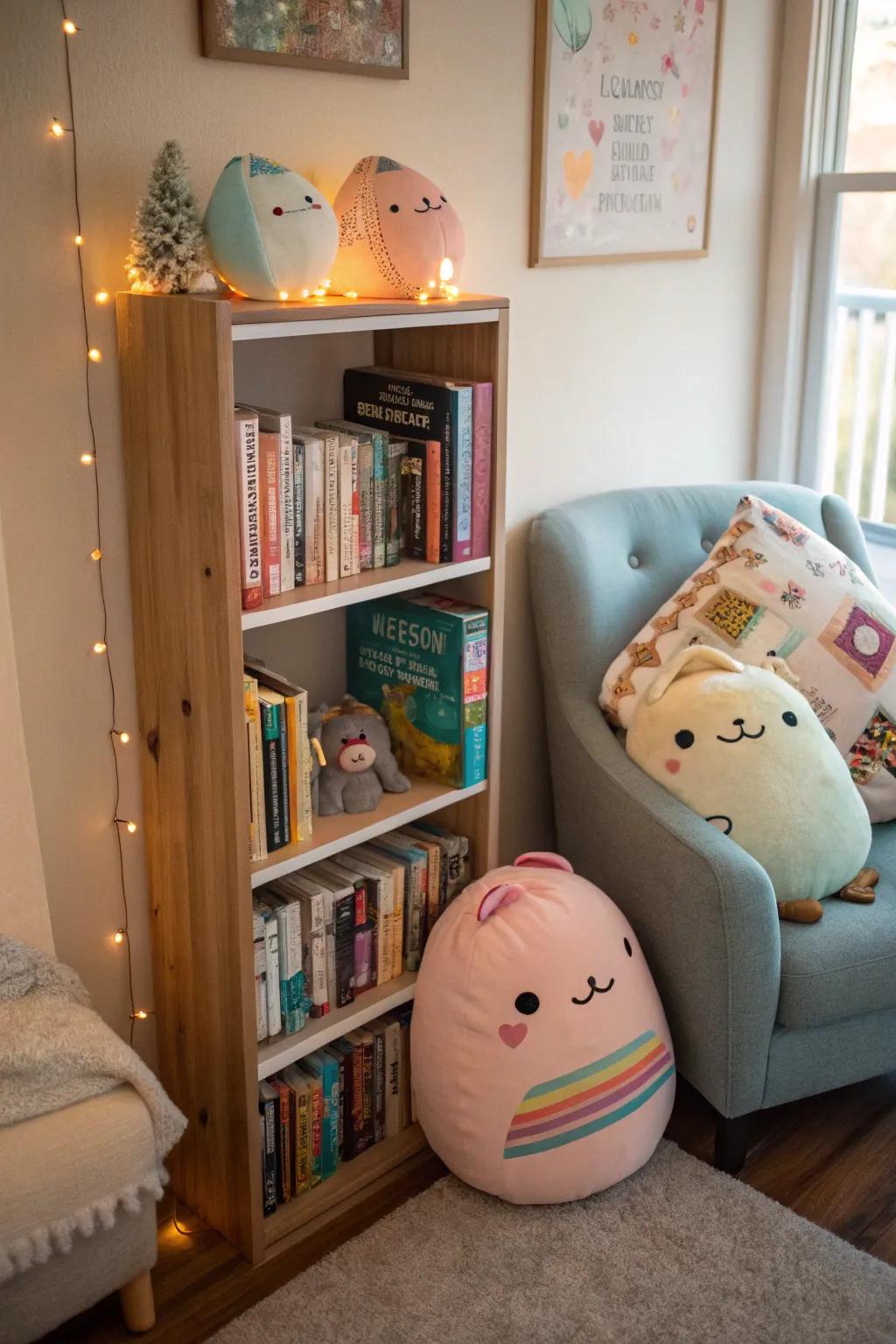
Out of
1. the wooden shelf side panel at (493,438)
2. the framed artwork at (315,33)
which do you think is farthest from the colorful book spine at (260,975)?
the framed artwork at (315,33)

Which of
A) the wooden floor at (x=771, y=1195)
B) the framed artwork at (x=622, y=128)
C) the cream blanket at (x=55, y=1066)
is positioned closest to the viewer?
the cream blanket at (x=55, y=1066)

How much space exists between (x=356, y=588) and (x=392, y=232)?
19.3 inches

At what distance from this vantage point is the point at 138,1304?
1749 millimetres

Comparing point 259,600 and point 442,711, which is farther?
point 442,711

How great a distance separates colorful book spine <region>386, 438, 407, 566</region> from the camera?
191cm

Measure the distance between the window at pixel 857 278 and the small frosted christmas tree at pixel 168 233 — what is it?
5.48 feet

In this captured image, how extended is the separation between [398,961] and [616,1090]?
0.40m

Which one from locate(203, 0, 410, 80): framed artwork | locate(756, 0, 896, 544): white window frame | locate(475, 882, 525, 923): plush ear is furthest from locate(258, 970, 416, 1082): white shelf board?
locate(756, 0, 896, 544): white window frame

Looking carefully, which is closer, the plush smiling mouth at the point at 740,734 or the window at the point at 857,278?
the plush smiling mouth at the point at 740,734

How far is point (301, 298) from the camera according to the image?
1.71 meters

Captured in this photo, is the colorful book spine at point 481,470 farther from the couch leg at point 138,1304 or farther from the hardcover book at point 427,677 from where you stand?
the couch leg at point 138,1304

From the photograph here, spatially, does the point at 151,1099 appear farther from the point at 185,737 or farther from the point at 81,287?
the point at 81,287

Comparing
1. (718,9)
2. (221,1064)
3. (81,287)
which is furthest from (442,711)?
(718,9)

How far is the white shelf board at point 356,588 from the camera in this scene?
5.62ft
